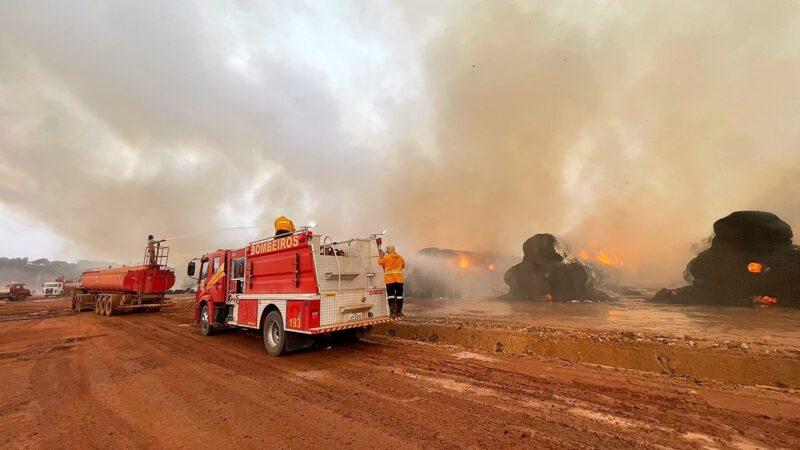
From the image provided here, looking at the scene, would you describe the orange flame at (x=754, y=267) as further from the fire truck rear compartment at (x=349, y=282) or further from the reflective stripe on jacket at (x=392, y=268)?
the fire truck rear compartment at (x=349, y=282)

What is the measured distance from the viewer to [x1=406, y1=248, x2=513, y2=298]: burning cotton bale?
2039 inches

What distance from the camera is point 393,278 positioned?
9078mm

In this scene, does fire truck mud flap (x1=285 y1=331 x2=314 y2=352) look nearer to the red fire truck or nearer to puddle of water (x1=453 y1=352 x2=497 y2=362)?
the red fire truck

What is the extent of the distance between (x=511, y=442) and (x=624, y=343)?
6578 millimetres

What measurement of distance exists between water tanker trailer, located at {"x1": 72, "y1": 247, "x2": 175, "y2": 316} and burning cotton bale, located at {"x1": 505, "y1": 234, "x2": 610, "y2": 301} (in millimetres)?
36809

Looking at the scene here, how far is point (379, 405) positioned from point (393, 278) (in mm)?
4518

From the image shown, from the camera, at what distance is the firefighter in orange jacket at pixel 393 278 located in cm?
909

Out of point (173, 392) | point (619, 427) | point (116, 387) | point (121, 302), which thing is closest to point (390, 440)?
point (619, 427)

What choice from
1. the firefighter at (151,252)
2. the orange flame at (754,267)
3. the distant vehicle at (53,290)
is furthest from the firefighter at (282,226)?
the distant vehicle at (53,290)

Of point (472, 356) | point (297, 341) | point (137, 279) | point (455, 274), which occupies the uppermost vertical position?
point (137, 279)

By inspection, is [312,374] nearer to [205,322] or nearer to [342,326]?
[342,326]

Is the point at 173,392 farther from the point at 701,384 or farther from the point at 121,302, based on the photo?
the point at 121,302

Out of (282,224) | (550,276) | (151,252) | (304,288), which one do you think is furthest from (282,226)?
(550,276)

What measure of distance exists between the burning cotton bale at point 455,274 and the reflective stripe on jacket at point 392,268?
40.9m
